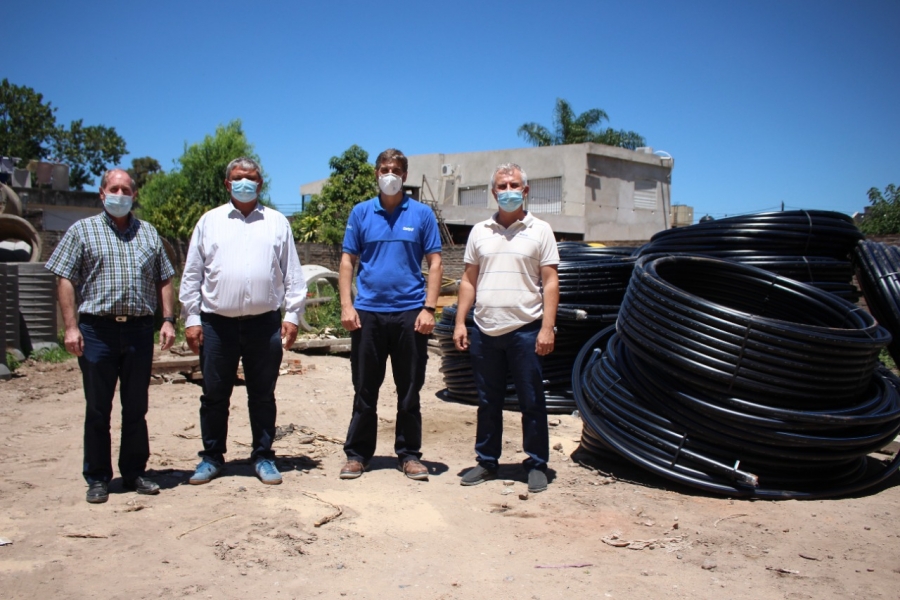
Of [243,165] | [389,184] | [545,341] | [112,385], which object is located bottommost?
[112,385]

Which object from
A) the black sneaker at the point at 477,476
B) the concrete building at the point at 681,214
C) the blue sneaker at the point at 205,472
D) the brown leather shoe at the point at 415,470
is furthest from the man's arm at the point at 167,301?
the concrete building at the point at 681,214

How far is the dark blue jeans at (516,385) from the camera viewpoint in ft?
14.5

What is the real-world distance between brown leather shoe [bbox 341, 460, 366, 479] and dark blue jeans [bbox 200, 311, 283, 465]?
464 millimetres

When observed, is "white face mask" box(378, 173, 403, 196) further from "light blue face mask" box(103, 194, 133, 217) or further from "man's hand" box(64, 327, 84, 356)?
"man's hand" box(64, 327, 84, 356)

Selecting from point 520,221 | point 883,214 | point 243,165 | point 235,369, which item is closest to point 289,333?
point 235,369

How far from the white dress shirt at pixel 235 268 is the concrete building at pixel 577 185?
78.1 ft

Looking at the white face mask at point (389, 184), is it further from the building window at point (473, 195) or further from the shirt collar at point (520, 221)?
the building window at point (473, 195)

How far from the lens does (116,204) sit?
4102 millimetres

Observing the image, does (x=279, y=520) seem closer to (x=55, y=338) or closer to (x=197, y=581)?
(x=197, y=581)

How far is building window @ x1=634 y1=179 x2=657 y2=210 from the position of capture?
3206 centimetres

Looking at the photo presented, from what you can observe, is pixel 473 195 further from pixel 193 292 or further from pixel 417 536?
pixel 417 536

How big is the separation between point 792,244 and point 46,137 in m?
40.1

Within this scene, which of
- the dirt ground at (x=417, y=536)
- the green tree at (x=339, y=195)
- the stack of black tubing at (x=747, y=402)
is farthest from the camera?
the green tree at (x=339, y=195)

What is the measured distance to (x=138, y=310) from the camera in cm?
411
